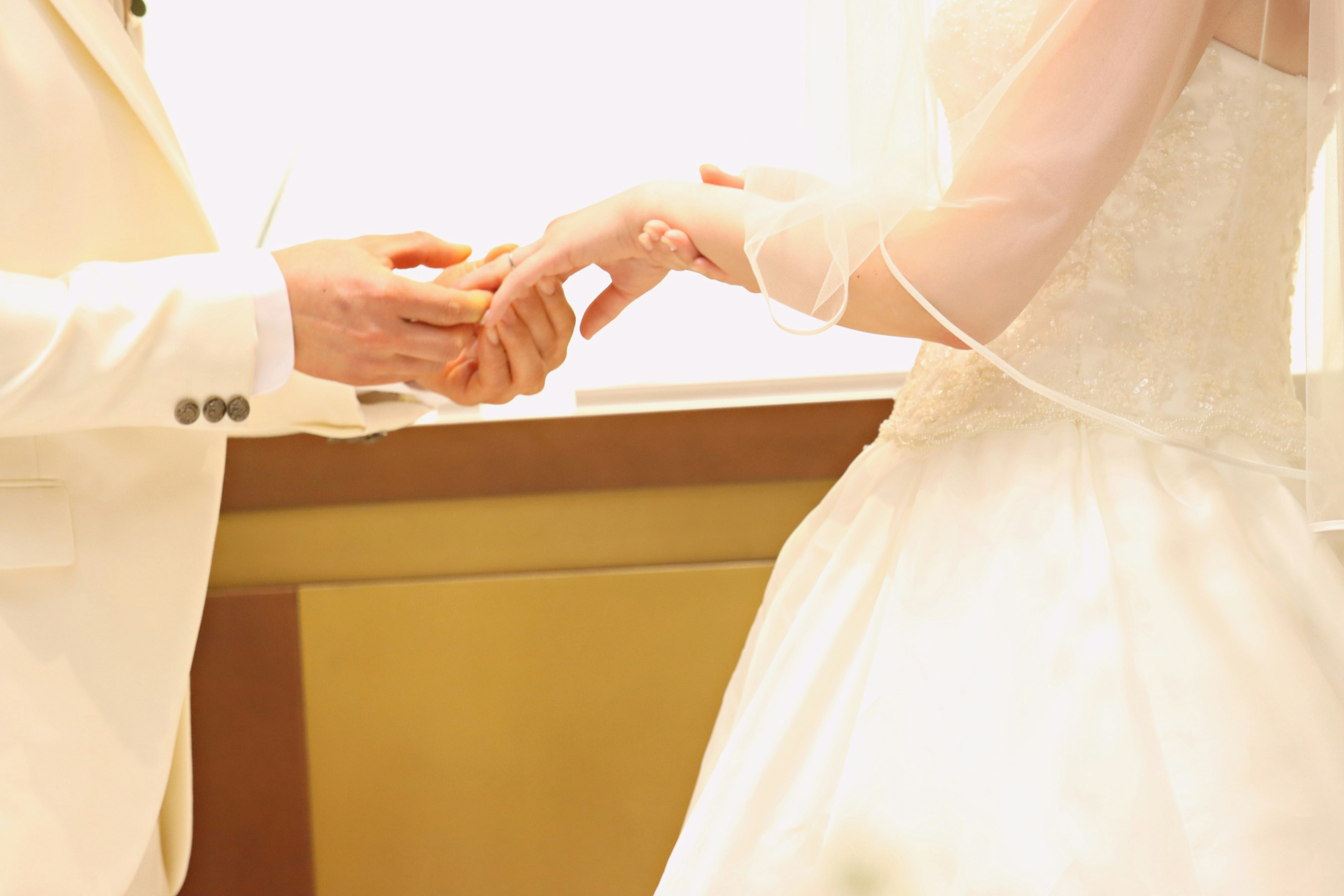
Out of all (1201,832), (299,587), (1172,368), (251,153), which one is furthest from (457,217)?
(1201,832)

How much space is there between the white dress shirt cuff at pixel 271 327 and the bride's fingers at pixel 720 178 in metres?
0.40

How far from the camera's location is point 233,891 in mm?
1635

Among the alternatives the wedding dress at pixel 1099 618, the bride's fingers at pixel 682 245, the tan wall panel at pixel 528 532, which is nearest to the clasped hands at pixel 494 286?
the bride's fingers at pixel 682 245

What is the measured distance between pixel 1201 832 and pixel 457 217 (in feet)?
4.50

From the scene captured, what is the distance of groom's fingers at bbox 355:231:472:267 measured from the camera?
1161 millimetres

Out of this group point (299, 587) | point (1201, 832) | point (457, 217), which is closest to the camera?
point (1201, 832)

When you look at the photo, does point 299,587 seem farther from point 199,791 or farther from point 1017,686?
point 1017,686

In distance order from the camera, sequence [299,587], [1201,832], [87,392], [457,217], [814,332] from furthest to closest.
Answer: [457,217], [299,587], [87,392], [814,332], [1201,832]

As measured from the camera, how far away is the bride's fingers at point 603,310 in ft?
3.82

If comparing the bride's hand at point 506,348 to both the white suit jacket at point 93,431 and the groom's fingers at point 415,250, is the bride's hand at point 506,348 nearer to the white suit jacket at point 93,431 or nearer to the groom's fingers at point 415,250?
the groom's fingers at point 415,250

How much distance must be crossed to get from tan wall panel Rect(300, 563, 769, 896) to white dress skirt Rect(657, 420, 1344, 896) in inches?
27.5

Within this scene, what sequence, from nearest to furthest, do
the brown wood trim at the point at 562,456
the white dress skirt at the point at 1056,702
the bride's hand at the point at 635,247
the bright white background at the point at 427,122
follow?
1. the white dress skirt at the point at 1056,702
2. the bride's hand at the point at 635,247
3. the brown wood trim at the point at 562,456
4. the bright white background at the point at 427,122

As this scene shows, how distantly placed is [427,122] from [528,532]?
67 cm

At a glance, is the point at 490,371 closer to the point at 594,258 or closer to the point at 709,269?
the point at 594,258
